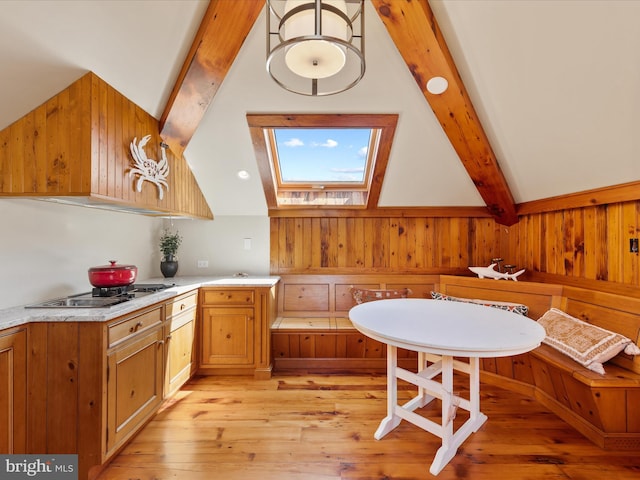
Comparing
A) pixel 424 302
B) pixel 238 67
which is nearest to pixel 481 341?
pixel 424 302

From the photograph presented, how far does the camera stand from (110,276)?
6.26ft

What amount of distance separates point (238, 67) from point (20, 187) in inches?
57.9

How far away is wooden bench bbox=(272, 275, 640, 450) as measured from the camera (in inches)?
66.4

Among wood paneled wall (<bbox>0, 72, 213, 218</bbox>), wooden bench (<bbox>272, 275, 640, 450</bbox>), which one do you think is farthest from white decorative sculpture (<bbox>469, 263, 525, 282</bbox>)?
wood paneled wall (<bbox>0, 72, 213, 218</bbox>)

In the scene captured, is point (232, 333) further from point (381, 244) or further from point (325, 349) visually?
point (381, 244)

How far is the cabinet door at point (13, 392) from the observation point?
1388 mm

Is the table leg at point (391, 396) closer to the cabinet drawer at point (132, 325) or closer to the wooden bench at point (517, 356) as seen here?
the wooden bench at point (517, 356)

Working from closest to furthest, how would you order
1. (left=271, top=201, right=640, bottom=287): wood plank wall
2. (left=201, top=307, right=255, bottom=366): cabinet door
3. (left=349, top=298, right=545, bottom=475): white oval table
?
(left=349, top=298, right=545, bottom=475): white oval table, (left=201, top=307, right=255, bottom=366): cabinet door, (left=271, top=201, right=640, bottom=287): wood plank wall

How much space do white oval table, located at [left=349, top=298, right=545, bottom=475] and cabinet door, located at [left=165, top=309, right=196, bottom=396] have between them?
4.73 feet

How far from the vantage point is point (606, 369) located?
175cm

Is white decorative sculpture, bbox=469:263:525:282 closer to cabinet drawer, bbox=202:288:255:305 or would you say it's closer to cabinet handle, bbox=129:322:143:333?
cabinet drawer, bbox=202:288:255:305

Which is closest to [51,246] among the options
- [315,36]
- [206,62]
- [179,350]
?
[179,350]

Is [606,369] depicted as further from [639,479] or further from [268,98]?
[268,98]

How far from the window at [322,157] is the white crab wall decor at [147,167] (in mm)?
769
